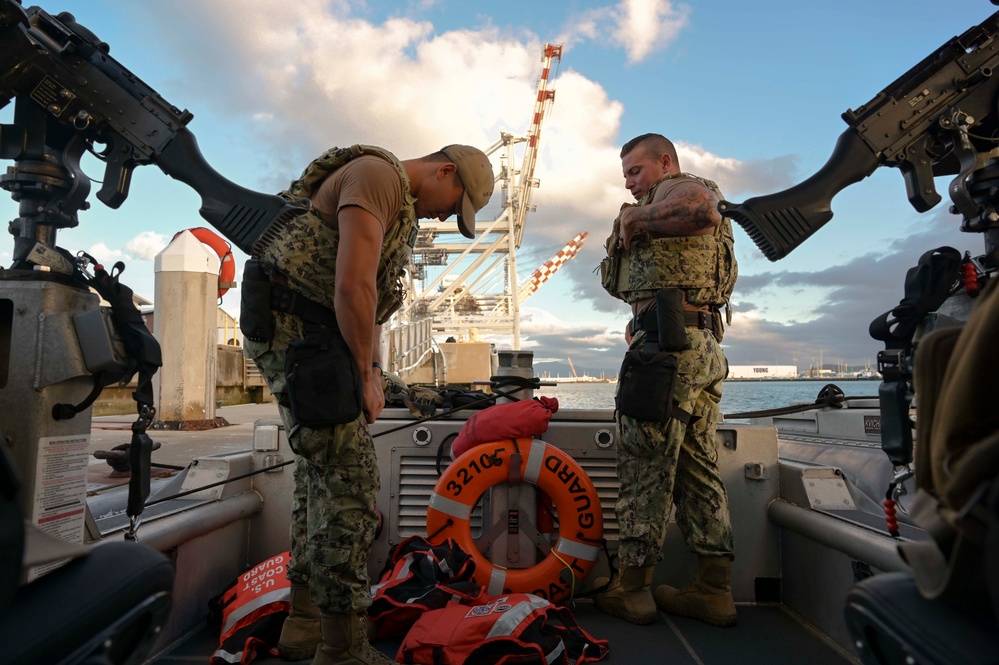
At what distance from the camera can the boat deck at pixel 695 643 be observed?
1.94 meters

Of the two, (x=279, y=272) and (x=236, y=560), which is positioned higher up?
(x=279, y=272)

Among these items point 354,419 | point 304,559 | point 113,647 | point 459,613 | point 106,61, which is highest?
point 106,61

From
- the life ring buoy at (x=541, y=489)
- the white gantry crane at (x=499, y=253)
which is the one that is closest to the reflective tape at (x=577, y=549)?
the life ring buoy at (x=541, y=489)

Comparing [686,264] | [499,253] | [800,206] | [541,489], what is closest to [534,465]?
[541,489]

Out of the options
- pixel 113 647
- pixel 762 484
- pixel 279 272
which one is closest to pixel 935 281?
pixel 762 484

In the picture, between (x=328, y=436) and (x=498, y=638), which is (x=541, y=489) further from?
(x=328, y=436)

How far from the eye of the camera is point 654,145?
8.64 feet

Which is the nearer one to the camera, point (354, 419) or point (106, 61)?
point (354, 419)

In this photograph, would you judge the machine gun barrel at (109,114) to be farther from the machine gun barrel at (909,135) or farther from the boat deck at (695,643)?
the machine gun barrel at (909,135)

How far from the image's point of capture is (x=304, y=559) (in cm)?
190

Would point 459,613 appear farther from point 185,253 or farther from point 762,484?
point 185,253

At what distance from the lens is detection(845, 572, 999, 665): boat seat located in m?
0.62

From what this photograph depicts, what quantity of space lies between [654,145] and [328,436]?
5.85 feet

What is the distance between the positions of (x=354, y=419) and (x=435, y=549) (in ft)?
2.90
